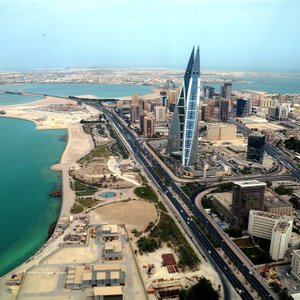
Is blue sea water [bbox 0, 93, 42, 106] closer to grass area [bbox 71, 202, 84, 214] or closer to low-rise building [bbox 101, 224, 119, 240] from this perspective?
grass area [bbox 71, 202, 84, 214]

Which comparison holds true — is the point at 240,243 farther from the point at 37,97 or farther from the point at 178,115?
the point at 37,97

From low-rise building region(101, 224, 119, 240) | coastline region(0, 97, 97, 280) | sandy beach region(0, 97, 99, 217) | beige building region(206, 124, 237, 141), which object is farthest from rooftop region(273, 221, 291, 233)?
beige building region(206, 124, 237, 141)

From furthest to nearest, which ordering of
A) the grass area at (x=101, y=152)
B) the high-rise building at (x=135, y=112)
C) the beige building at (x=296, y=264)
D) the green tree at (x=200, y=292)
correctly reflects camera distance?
the high-rise building at (x=135, y=112)
the grass area at (x=101, y=152)
the beige building at (x=296, y=264)
the green tree at (x=200, y=292)

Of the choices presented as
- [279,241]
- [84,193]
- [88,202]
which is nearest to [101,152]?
[84,193]

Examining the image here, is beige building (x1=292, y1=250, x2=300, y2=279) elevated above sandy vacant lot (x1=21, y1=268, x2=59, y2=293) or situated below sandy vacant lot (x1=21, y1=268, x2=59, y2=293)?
above

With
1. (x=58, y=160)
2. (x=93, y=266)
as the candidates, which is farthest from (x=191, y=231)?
(x=58, y=160)

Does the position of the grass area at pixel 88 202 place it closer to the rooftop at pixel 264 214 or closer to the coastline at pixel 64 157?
the coastline at pixel 64 157

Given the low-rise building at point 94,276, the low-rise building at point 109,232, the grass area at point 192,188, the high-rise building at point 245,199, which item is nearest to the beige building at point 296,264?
the high-rise building at point 245,199
